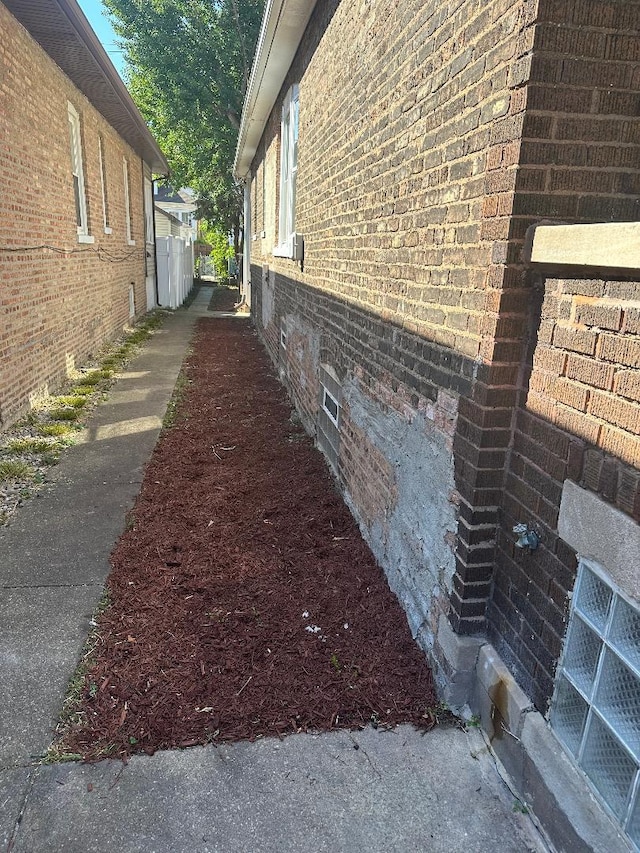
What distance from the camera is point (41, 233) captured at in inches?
276

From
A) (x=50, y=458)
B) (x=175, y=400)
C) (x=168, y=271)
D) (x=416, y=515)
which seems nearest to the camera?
(x=416, y=515)

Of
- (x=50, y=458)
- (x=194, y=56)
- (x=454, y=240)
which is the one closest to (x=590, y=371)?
(x=454, y=240)

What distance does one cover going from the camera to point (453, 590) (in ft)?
7.98

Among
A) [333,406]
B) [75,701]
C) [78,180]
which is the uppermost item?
[78,180]

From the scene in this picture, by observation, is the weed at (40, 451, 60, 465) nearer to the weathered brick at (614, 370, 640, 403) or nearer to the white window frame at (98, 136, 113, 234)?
the weathered brick at (614, 370, 640, 403)

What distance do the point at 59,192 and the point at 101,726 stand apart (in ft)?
24.4

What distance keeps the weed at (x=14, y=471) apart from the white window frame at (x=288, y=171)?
12.2ft

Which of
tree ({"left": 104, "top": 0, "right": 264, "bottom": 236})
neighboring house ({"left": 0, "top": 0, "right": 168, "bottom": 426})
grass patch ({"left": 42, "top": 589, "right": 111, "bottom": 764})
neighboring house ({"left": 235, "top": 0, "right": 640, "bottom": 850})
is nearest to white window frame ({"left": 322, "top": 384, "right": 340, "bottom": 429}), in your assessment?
neighboring house ({"left": 235, "top": 0, "right": 640, "bottom": 850})

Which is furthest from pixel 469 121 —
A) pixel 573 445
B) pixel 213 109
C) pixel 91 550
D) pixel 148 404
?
pixel 213 109

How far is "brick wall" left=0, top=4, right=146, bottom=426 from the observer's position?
593 cm

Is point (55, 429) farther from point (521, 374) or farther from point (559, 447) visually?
point (559, 447)

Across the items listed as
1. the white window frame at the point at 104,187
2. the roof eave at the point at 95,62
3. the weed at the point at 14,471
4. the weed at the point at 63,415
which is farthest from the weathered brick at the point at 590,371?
the white window frame at the point at 104,187

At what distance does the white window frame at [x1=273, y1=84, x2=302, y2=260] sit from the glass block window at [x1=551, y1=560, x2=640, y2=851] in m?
5.74

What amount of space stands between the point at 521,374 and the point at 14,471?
4.28 meters
